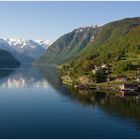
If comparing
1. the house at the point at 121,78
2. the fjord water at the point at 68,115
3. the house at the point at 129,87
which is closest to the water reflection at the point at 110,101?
the fjord water at the point at 68,115

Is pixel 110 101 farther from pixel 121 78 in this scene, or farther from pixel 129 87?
pixel 121 78

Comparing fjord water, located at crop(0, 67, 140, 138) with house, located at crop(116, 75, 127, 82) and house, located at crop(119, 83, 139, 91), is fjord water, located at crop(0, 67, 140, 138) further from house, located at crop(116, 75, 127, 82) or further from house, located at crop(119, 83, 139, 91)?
house, located at crop(116, 75, 127, 82)

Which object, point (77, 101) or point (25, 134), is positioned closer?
point (25, 134)

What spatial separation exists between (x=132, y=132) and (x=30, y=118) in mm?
26790

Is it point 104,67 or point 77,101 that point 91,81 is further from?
point 77,101

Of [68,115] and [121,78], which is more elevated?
[121,78]

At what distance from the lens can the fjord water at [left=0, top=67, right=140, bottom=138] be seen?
8612cm

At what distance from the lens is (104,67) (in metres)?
194

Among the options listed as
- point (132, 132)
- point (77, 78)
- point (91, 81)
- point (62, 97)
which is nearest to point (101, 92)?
point (62, 97)

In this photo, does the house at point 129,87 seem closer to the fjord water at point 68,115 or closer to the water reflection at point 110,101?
the water reflection at point 110,101

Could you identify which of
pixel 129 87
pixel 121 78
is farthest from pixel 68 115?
pixel 121 78

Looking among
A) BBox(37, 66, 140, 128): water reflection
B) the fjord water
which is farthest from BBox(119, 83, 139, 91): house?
the fjord water

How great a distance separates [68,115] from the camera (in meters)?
104

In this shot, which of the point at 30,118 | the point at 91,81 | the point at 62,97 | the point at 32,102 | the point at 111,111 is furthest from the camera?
the point at 91,81
